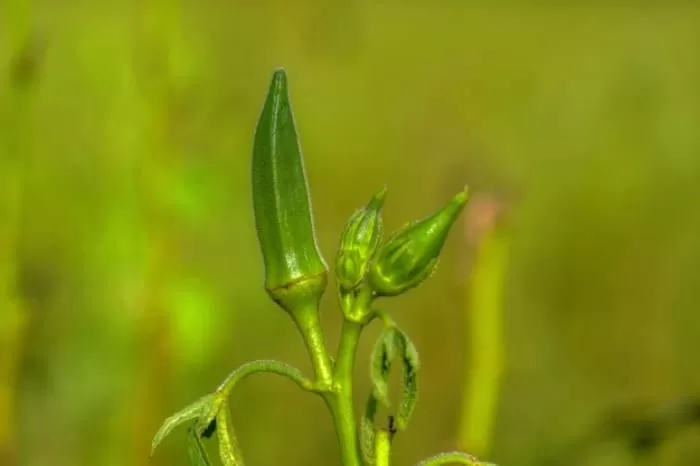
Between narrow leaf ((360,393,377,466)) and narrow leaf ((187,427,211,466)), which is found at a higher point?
narrow leaf ((187,427,211,466))

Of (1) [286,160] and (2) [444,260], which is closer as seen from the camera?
(1) [286,160]

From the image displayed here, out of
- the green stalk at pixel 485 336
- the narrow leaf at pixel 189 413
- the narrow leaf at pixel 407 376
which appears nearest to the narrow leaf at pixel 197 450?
the narrow leaf at pixel 189 413

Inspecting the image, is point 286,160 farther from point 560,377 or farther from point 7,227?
point 560,377

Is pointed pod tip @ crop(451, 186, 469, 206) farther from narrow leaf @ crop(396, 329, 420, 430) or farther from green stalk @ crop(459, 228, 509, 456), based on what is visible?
green stalk @ crop(459, 228, 509, 456)

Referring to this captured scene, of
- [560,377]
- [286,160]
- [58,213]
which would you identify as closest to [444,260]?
[560,377]

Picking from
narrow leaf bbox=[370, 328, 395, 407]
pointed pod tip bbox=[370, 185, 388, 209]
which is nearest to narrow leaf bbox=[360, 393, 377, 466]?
narrow leaf bbox=[370, 328, 395, 407]

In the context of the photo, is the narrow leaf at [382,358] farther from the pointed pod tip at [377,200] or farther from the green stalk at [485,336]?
the green stalk at [485,336]

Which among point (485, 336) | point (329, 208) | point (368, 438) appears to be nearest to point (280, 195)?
point (368, 438)
